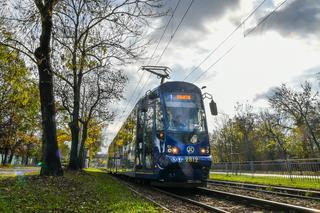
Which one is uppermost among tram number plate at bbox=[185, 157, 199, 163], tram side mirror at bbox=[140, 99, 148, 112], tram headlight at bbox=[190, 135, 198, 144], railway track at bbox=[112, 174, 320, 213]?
tram side mirror at bbox=[140, 99, 148, 112]

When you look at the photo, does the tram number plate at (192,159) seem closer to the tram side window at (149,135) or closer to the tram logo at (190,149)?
the tram logo at (190,149)

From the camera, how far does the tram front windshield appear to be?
11539 mm

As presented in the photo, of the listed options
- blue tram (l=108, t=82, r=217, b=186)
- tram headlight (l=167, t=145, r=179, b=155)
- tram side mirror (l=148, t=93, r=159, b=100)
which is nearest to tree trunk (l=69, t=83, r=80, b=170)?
blue tram (l=108, t=82, r=217, b=186)

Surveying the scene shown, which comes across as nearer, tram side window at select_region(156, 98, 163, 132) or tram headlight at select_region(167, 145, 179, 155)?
tram headlight at select_region(167, 145, 179, 155)

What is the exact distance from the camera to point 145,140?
499 inches

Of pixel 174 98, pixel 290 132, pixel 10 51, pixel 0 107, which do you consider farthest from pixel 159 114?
pixel 290 132

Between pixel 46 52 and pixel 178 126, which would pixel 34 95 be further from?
pixel 178 126

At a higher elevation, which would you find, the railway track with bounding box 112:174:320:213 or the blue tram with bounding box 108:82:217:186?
the blue tram with bounding box 108:82:217:186

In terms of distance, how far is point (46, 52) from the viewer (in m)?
12.6

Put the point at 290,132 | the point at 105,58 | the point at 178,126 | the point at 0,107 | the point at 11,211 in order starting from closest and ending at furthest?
the point at 11,211 → the point at 178,126 → the point at 105,58 → the point at 0,107 → the point at 290,132

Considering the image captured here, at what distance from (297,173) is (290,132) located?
30.1 meters

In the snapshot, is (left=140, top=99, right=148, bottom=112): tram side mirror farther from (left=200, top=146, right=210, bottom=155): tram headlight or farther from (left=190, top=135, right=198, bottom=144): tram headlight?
(left=200, top=146, right=210, bottom=155): tram headlight

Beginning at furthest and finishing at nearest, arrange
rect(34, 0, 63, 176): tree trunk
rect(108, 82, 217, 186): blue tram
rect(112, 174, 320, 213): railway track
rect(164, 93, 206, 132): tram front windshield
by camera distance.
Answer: rect(34, 0, 63, 176): tree trunk → rect(164, 93, 206, 132): tram front windshield → rect(108, 82, 217, 186): blue tram → rect(112, 174, 320, 213): railway track

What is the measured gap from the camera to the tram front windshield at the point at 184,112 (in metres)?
11.5
